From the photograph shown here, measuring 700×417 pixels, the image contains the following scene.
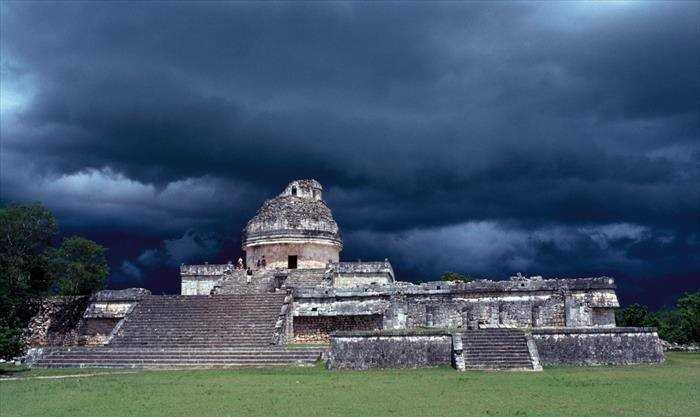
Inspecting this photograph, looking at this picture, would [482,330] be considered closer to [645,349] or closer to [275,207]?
[645,349]

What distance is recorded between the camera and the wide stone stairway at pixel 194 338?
2087 centimetres

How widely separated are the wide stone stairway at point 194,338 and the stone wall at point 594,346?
697 cm

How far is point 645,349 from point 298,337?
12.3 m

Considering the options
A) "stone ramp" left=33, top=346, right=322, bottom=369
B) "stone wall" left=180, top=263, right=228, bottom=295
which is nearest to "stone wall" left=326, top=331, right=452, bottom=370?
"stone ramp" left=33, top=346, right=322, bottom=369

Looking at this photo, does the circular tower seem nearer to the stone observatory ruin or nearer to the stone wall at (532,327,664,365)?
the stone observatory ruin

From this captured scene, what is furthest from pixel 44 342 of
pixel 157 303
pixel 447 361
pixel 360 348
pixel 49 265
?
pixel 447 361

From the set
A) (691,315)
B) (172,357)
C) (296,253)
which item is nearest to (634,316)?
(691,315)

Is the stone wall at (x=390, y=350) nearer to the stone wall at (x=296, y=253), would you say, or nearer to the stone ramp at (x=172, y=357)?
the stone ramp at (x=172, y=357)

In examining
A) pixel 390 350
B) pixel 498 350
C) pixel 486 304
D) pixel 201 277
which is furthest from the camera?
pixel 201 277

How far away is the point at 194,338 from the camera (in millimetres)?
23203

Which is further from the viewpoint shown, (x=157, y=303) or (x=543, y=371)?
(x=157, y=303)

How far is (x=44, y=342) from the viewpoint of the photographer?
94.0 feet

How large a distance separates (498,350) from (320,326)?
27.5ft

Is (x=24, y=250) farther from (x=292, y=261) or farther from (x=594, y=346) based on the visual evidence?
(x=594, y=346)
